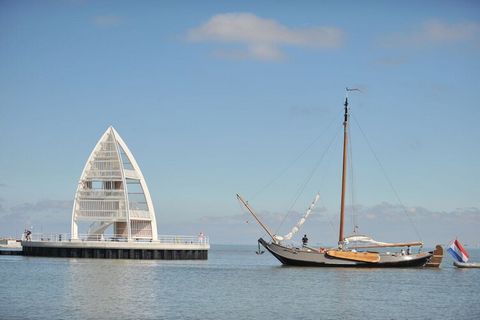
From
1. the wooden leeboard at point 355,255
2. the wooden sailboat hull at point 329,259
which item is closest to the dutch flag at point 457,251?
the wooden sailboat hull at point 329,259

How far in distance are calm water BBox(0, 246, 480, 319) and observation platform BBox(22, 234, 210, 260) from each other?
23.4 ft

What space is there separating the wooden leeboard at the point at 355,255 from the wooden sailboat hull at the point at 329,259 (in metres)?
0.27

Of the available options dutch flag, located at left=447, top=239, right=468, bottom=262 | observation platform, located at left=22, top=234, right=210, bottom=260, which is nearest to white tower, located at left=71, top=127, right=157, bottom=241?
observation platform, located at left=22, top=234, right=210, bottom=260

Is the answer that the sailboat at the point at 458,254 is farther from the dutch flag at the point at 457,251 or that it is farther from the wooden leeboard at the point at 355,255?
the wooden leeboard at the point at 355,255

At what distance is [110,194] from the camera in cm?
9456

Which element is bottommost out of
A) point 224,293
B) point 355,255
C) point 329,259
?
point 224,293

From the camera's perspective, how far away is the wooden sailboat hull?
8200 cm

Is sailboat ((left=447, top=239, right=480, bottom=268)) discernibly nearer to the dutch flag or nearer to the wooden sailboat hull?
the dutch flag

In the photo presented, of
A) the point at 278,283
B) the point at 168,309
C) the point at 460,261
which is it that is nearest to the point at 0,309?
the point at 168,309

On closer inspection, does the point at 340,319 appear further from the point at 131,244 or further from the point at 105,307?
the point at 131,244

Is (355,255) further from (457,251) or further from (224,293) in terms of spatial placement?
(224,293)

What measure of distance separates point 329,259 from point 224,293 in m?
23.7

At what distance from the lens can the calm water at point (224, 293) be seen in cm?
4903

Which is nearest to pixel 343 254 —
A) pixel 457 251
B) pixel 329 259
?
pixel 329 259
